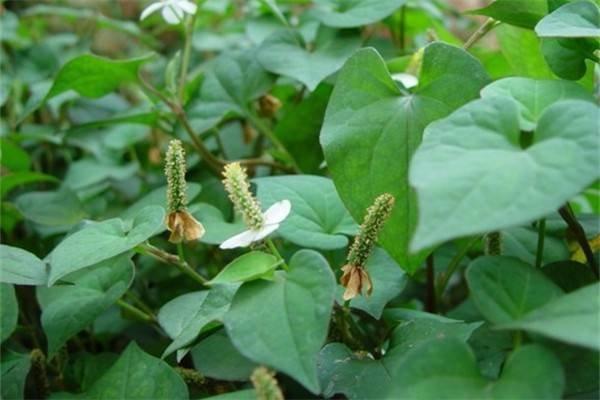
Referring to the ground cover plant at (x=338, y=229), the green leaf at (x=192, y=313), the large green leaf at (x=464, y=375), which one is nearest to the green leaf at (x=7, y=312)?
the ground cover plant at (x=338, y=229)

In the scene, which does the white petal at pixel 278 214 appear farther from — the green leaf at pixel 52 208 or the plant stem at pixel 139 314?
the green leaf at pixel 52 208

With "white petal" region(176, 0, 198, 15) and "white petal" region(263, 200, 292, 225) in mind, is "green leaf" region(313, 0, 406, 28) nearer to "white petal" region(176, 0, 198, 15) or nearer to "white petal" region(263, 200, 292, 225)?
"white petal" region(176, 0, 198, 15)

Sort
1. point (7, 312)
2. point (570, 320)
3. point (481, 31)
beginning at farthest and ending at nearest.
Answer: point (481, 31)
point (7, 312)
point (570, 320)

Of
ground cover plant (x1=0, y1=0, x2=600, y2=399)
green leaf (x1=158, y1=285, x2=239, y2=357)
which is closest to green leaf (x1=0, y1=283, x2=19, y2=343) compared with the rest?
ground cover plant (x1=0, y1=0, x2=600, y2=399)

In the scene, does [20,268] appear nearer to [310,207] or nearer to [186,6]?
[310,207]

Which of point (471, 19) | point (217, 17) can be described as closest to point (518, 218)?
point (217, 17)

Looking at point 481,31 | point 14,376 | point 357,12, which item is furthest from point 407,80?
point 14,376
